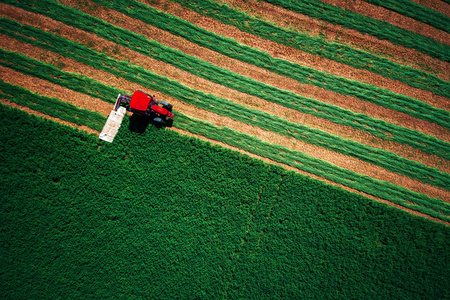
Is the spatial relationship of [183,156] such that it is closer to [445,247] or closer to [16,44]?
[16,44]

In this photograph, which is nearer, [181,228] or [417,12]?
[181,228]

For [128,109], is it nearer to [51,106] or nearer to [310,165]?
[51,106]

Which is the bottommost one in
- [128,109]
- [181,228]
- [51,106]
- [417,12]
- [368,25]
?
[181,228]

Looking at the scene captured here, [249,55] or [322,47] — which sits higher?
[322,47]

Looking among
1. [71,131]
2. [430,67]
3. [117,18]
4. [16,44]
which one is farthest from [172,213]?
[430,67]

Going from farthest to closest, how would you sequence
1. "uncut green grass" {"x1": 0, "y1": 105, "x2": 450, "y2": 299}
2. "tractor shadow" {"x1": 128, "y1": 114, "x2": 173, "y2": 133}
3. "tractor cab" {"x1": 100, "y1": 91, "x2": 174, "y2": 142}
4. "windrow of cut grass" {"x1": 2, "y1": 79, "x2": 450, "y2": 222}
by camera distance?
1. "windrow of cut grass" {"x1": 2, "y1": 79, "x2": 450, "y2": 222}
2. "tractor shadow" {"x1": 128, "y1": 114, "x2": 173, "y2": 133}
3. "tractor cab" {"x1": 100, "y1": 91, "x2": 174, "y2": 142}
4. "uncut green grass" {"x1": 0, "y1": 105, "x2": 450, "y2": 299}

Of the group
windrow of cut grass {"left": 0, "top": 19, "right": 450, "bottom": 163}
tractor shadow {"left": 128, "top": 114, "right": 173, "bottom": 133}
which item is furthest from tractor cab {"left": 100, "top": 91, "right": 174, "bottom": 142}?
windrow of cut grass {"left": 0, "top": 19, "right": 450, "bottom": 163}

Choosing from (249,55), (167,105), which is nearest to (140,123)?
(167,105)

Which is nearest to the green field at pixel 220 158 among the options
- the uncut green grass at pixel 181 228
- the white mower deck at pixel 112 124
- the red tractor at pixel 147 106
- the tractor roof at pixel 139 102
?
the uncut green grass at pixel 181 228

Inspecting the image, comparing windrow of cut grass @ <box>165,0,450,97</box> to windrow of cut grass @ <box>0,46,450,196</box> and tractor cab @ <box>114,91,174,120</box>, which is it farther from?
tractor cab @ <box>114,91,174,120</box>
